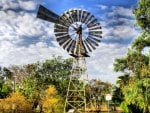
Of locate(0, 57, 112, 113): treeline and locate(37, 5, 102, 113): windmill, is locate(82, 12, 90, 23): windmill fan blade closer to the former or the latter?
locate(37, 5, 102, 113): windmill

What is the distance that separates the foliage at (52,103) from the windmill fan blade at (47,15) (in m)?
18.8

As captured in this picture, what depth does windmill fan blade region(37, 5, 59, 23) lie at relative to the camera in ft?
110

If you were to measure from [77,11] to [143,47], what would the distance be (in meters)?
11.1

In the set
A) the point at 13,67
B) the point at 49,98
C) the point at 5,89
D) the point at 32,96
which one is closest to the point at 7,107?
the point at 49,98

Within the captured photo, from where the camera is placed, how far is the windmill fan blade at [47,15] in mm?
33531

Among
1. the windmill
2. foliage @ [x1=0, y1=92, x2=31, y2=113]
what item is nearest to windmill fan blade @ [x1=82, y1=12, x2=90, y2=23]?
the windmill

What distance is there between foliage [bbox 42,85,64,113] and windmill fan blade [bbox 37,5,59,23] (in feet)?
→ 61.7

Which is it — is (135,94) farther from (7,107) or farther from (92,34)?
(7,107)

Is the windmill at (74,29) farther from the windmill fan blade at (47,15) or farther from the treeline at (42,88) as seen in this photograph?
the treeline at (42,88)

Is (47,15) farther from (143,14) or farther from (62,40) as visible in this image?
(143,14)

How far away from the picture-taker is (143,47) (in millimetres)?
25031

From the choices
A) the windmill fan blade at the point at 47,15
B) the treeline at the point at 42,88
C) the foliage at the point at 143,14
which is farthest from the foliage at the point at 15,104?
the foliage at the point at 143,14

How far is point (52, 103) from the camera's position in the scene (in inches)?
2019

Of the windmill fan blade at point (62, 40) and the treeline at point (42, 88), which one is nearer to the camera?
the windmill fan blade at point (62, 40)
